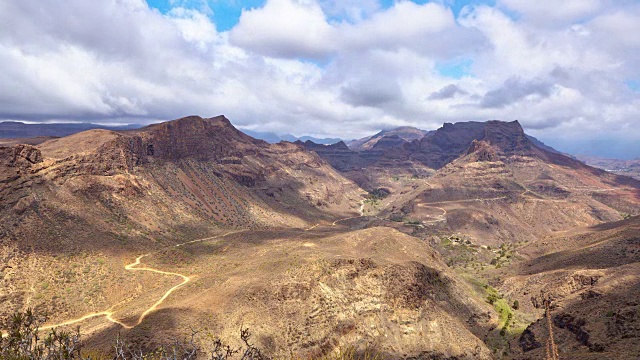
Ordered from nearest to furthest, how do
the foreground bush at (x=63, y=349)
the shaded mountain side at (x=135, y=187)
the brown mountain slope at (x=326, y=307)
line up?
the foreground bush at (x=63, y=349) → the brown mountain slope at (x=326, y=307) → the shaded mountain side at (x=135, y=187)

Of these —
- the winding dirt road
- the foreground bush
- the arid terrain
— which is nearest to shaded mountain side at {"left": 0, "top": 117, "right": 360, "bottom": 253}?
the arid terrain

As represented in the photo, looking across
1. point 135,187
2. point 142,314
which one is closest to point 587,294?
point 142,314

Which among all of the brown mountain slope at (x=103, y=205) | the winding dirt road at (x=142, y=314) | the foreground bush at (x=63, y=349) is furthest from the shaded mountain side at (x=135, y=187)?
the foreground bush at (x=63, y=349)

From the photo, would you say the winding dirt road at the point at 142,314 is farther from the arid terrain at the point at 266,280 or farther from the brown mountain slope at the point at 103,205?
the brown mountain slope at the point at 103,205

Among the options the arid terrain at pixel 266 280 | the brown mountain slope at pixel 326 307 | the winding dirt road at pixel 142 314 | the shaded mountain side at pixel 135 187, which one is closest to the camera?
the brown mountain slope at pixel 326 307

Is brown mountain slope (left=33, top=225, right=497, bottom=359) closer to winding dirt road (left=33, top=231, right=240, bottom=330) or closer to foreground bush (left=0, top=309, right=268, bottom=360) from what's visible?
winding dirt road (left=33, top=231, right=240, bottom=330)

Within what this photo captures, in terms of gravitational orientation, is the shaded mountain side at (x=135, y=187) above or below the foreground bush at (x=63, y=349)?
above

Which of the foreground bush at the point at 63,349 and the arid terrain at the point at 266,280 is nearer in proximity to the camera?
the foreground bush at the point at 63,349
